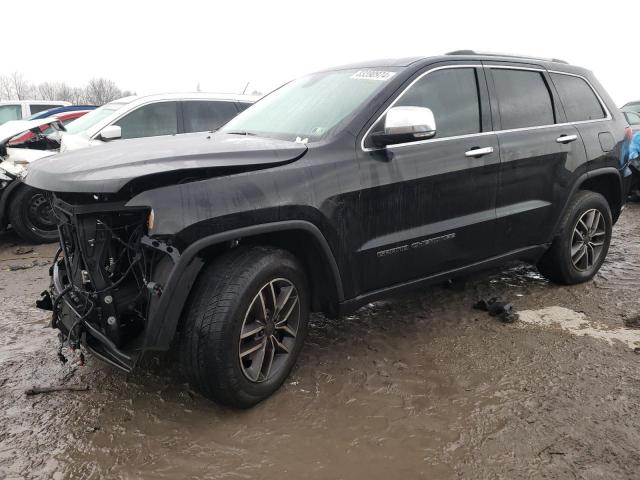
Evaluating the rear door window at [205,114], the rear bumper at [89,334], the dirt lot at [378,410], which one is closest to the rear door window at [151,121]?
the rear door window at [205,114]

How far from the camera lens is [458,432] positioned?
2.58 m

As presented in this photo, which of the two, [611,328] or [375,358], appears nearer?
[375,358]

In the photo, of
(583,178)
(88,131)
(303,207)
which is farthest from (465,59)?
(88,131)

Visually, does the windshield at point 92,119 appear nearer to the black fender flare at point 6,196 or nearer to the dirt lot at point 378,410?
the black fender flare at point 6,196

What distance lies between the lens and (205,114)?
272 inches

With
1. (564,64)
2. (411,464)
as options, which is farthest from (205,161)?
(564,64)

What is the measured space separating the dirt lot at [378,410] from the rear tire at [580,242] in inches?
20.1

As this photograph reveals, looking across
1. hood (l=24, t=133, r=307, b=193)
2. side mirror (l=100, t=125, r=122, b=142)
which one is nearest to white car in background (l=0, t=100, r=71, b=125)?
side mirror (l=100, t=125, r=122, b=142)

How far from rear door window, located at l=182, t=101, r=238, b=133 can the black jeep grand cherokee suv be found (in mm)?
3014

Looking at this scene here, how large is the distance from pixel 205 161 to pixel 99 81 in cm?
5806

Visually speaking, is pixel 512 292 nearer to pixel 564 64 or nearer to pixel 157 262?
pixel 564 64

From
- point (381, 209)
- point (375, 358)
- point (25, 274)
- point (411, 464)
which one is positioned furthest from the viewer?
point (25, 274)

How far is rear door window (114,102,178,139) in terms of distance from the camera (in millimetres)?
6488

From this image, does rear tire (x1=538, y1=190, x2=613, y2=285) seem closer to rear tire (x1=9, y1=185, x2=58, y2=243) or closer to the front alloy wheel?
the front alloy wheel
